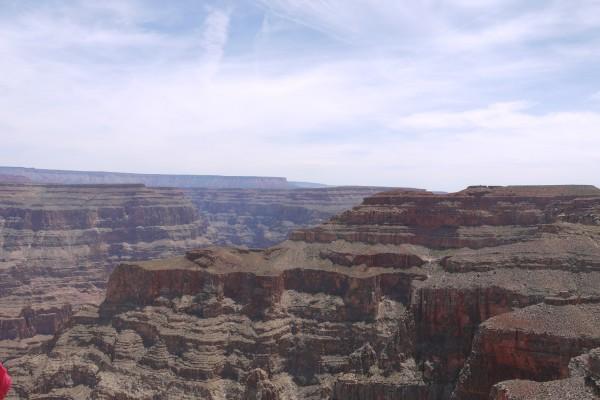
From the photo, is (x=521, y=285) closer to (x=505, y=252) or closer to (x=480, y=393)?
(x=505, y=252)

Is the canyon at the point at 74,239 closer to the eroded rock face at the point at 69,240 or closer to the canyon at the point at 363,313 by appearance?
the eroded rock face at the point at 69,240

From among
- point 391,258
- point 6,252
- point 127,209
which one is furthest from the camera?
point 127,209

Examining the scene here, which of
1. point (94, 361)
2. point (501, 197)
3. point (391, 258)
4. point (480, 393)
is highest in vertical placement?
point (501, 197)

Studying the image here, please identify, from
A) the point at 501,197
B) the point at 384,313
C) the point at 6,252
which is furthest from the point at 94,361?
the point at 6,252

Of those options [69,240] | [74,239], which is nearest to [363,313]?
[69,240]

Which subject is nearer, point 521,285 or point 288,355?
point 521,285
